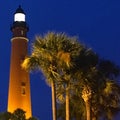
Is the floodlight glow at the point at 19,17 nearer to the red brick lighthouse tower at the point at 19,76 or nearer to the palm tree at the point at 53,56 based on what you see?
the red brick lighthouse tower at the point at 19,76

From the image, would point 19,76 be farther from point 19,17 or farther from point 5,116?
point 5,116

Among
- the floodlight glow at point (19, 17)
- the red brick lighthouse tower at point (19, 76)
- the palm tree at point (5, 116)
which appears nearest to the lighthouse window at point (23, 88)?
the red brick lighthouse tower at point (19, 76)

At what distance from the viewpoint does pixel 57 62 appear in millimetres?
31031

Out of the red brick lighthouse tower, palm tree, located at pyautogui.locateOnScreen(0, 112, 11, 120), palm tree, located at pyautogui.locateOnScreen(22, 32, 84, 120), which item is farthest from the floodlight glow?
palm tree, located at pyautogui.locateOnScreen(22, 32, 84, 120)

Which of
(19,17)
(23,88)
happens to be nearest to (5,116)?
(23,88)

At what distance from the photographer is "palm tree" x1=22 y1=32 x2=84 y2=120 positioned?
30969 millimetres

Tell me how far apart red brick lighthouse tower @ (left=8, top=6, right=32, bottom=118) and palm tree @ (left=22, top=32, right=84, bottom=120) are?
37299 millimetres

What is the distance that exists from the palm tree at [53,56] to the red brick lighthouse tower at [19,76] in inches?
1468

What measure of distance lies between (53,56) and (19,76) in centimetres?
4022

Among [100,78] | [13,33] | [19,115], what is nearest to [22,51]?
[13,33]

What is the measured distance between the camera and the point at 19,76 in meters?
70.9

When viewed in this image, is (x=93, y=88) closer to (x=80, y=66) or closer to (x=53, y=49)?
(x=80, y=66)

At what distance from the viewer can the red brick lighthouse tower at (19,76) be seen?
228 ft

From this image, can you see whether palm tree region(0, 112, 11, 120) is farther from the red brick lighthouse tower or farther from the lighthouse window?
the lighthouse window
